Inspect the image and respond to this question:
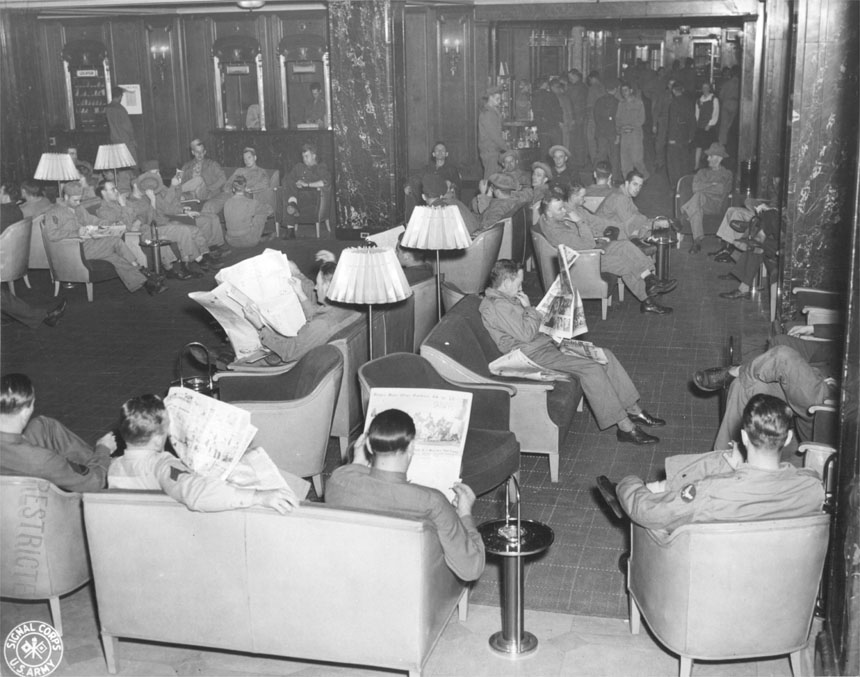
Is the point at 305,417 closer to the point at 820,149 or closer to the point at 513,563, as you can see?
the point at 513,563

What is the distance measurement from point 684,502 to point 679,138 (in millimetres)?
13479

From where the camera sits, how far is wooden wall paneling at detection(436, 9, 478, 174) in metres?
15.8

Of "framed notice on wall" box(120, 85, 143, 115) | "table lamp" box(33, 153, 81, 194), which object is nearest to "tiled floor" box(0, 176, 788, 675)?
"table lamp" box(33, 153, 81, 194)

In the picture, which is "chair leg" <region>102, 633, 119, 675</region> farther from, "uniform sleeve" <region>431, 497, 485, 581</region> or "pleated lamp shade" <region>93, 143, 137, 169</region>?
"pleated lamp shade" <region>93, 143, 137, 169</region>

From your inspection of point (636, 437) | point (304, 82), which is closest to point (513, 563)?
point (636, 437)

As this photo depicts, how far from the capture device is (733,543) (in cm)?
331

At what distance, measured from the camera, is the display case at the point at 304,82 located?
53.6 feet

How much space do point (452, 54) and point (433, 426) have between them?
1261 cm

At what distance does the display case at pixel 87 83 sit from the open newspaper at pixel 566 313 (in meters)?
13.0

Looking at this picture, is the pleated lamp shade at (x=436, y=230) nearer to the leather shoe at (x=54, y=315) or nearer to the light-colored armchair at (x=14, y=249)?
the leather shoe at (x=54, y=315)

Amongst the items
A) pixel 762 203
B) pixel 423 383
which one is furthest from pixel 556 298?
pixel 762 203

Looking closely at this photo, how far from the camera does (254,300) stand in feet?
19.5

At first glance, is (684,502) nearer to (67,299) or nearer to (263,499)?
(263,499)

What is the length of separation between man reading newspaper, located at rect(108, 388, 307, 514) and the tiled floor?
710mm
